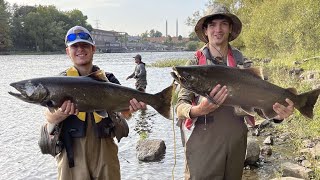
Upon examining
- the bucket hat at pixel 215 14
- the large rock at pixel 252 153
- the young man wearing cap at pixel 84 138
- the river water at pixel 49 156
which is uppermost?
the bucket hat at pixel 215 14

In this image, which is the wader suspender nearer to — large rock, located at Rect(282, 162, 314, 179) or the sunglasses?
the sunglasses

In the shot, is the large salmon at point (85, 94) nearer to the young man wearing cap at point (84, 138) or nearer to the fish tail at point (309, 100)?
the young man wearing cap at point (84, 138)

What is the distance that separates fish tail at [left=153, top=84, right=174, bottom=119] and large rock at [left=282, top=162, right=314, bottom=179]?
16.1 ft

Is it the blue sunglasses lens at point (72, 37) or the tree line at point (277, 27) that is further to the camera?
the tree line at point (277, 27)

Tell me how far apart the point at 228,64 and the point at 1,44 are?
369 feet

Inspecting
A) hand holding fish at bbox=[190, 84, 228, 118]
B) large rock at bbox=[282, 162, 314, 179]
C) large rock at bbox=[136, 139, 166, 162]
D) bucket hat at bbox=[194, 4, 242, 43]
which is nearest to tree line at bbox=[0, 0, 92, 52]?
large rock at bbox=[136, 139, 166, 162]

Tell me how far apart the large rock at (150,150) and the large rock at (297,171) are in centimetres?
390

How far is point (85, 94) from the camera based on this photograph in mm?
4020

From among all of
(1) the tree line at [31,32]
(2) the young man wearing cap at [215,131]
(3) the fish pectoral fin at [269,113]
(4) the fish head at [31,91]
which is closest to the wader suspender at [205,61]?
(2) the young man wearing cap at [215,131]

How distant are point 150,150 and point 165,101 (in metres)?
7.56

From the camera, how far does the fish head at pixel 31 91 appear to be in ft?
12.6

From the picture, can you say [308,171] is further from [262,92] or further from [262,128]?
[262,128]

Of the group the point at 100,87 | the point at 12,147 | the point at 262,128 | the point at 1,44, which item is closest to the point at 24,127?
the point at 12,147

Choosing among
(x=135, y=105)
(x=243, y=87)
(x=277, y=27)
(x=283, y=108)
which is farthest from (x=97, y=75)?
(x=277, y=27)
